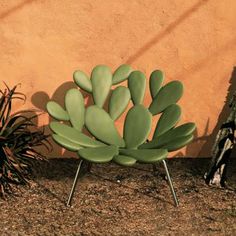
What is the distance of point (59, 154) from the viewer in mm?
5281

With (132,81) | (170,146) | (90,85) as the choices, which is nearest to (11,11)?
(90,85)

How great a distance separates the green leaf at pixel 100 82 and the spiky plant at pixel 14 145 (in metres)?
0.62

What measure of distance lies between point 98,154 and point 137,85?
0.99m

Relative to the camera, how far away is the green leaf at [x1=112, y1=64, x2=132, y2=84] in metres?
4.79

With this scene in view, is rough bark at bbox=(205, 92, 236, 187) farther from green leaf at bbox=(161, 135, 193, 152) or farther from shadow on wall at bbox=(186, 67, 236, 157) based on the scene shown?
green leaf at bbox=(161, 135, 193, 152)

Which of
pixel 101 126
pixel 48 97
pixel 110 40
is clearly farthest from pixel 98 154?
pixel 110 40

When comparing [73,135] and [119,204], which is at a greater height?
[73,135]

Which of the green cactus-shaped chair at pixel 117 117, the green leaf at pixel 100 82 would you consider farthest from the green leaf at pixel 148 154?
the green leaf at pixel 100 82

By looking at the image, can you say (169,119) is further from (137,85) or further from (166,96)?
(137,85)

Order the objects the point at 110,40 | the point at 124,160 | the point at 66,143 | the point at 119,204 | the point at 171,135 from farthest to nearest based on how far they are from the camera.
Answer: the point at 110,40 < the point at 119,204 < the point at 171,135 < the point at 66,143 < the point at 124,160

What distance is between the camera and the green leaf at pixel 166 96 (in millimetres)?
4625

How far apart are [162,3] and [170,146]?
155cm

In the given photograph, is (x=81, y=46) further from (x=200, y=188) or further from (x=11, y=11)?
(x=200, y=188)

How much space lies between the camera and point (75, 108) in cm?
461
